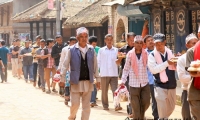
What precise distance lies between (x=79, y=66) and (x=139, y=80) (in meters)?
1.20

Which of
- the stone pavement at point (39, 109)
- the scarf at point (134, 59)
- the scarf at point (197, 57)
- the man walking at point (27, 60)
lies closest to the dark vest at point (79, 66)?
the scarf at point (134, 59)

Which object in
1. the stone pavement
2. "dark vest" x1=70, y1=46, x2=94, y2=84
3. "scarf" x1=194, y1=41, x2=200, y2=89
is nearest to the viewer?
"scarf" x1=194, y1=41, x2=200, y2=89

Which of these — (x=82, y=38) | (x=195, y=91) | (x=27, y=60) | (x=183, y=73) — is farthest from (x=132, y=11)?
(x=195, y=91)

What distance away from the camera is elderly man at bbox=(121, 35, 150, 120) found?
28.9ft

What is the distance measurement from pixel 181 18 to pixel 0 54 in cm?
898

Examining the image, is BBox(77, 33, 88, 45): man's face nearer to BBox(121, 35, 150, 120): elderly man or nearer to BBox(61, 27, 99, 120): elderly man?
BBox(61, 27, 99, 120): elderly man

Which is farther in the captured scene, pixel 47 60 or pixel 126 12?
pixel 126 12

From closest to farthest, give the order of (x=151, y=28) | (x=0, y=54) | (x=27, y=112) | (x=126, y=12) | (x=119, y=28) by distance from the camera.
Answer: (x=27, y=112) < (x=151, y=28) < (x=126, y=12) < (x=0, y=54) < (x=119, y=28)

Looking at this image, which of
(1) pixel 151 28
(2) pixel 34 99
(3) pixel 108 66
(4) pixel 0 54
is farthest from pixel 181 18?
(4) pixel 0 54

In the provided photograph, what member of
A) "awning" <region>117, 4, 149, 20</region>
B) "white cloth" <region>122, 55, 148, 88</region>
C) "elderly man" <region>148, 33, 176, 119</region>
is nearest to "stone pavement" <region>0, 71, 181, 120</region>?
"white cloth" <region>122, 55, 148, 88</region>

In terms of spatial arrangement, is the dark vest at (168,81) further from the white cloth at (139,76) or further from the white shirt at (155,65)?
the white cloth at (139,76)

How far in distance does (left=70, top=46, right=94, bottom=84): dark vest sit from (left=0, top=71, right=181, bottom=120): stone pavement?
2031 millimetres

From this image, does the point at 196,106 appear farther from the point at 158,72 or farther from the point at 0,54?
the point at 0,54

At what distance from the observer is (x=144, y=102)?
8.84 m
